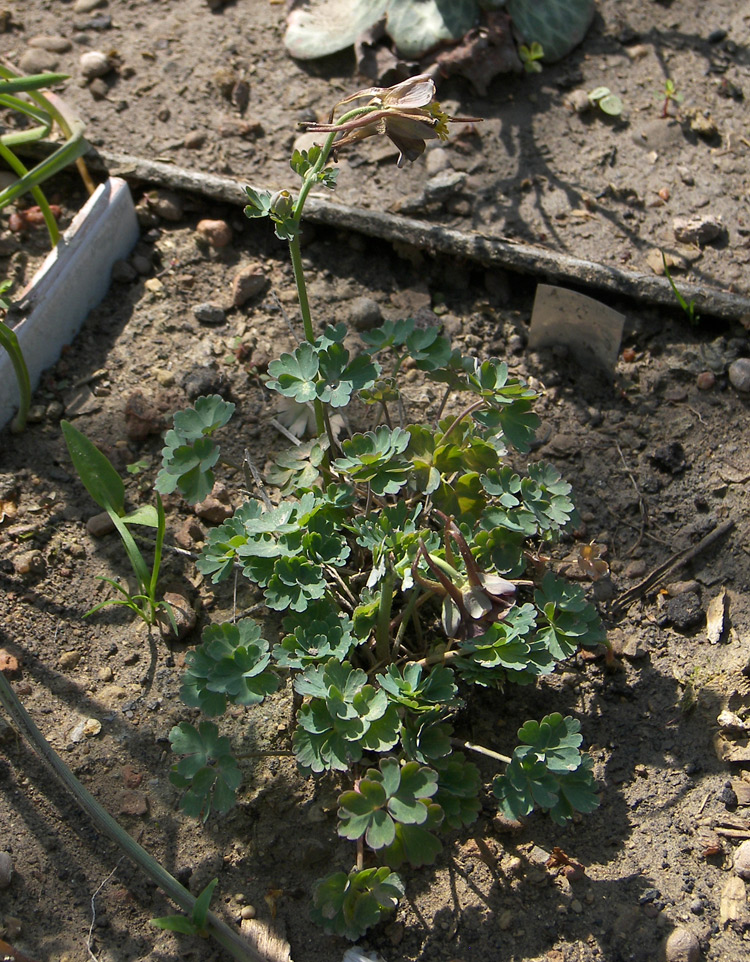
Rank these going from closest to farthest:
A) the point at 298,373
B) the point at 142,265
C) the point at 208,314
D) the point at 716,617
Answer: the point at 298,373
the point at 716,617
the point at 208,314
the point at 142,265

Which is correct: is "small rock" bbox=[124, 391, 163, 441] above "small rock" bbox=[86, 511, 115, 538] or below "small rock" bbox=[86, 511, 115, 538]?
above

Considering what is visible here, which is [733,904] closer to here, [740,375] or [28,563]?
[740,375]

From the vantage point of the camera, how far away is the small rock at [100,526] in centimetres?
215

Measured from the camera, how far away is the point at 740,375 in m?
2.32

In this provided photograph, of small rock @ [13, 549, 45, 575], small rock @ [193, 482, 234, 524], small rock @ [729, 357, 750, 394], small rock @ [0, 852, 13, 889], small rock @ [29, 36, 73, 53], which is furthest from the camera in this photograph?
small rock @ [29, 36, 73, 53]

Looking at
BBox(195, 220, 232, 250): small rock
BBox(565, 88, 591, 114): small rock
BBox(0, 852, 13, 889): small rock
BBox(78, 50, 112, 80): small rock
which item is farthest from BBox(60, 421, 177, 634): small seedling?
BBox(565, 88, 591, 114): small rock

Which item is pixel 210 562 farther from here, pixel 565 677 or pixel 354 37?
pixel 354 37

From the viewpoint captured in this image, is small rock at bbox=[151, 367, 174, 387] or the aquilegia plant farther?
small rock at bbox=[151, 367, 174, 387]

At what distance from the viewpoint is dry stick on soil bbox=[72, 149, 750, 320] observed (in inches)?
94.4

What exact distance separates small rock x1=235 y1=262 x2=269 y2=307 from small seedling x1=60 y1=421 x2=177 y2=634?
0.74 metres

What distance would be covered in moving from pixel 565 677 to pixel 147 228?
189 cm

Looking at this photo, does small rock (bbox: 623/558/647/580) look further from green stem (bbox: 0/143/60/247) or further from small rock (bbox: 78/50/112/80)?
small rock (bbox: 78/50/112/80)

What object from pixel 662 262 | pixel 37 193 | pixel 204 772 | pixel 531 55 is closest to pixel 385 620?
pixel 204 772

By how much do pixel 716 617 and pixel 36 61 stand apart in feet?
9.36
